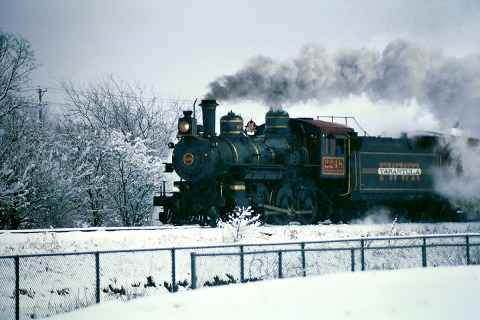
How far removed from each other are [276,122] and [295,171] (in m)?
1.97

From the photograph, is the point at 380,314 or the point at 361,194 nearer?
the point at 380,314

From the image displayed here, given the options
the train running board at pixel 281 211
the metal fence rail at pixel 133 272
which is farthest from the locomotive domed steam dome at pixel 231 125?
the metal fence rail at pixel 133 272

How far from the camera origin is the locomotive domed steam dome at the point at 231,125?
27.5 meters

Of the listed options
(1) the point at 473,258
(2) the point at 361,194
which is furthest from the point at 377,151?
(1) the point at 473,258

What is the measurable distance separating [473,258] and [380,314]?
33.6 feet

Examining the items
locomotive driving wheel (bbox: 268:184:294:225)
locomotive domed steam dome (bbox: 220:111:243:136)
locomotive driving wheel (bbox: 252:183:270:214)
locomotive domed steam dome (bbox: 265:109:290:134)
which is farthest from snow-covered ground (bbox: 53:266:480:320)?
locomotive domed steam dome (bbox: 265:109:290:134)

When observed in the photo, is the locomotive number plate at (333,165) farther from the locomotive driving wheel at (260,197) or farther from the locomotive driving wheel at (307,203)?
the locomotive driving wheel at (260,197)

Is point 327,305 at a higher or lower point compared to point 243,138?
lower

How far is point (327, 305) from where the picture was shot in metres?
13.1

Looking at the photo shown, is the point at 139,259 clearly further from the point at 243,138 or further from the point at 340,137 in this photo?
the point at 340,137

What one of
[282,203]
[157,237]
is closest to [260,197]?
[282,203]

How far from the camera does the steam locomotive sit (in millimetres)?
26406

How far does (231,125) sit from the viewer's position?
27531mm

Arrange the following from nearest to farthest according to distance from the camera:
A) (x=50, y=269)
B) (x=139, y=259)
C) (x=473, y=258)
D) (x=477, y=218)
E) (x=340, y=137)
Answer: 1. (x=50, y=269)
2. (x=139, y=259)
3. (x=473, y=258)
4. (x=340, y=137)
5. (x=477, y=218)
